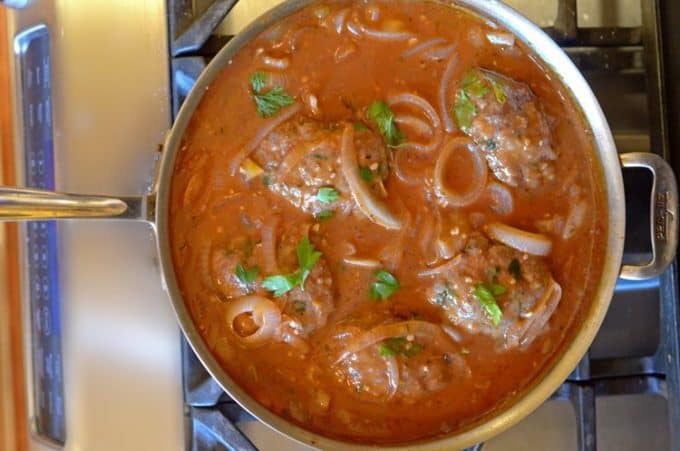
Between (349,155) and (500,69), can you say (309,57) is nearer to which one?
(349,155)

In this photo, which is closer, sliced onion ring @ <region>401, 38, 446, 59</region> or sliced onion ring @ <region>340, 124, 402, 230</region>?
sliced onion ring @ <region>340, 124, 402, 230</region>

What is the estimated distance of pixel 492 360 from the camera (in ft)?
7.60

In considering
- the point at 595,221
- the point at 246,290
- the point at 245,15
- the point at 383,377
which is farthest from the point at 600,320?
the point at 245,15

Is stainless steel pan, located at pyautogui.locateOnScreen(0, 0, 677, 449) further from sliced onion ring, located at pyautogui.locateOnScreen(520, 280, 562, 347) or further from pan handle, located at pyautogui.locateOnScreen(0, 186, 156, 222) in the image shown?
sliced onion ring, located at pyautogui.locateOnScreen(520, 280, 562, 347)

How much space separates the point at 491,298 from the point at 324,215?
0.62m

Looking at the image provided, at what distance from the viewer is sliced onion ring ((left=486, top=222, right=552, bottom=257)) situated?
2240 millimetres

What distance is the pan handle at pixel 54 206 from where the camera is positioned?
1.80m

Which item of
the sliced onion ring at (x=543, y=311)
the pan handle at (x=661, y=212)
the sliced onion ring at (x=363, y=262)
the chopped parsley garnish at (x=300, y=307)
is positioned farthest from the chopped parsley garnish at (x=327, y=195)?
the pan handle at (x=661, y=212)

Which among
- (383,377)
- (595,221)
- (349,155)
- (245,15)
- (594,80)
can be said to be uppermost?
(245,15)

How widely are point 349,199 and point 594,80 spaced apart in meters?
1.09

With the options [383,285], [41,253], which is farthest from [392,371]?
[41,253]

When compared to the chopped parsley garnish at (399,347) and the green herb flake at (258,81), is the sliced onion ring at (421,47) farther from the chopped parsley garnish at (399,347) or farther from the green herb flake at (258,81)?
the chopped parsley garnish at (399,347)

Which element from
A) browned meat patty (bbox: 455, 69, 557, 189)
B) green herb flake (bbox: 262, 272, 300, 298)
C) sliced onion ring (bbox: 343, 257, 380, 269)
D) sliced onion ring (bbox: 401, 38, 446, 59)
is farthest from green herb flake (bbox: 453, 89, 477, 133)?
green herb flake (bbox: 262, 272, 300, 298)

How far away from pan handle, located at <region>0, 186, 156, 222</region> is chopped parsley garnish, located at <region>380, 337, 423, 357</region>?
3.04 ft
